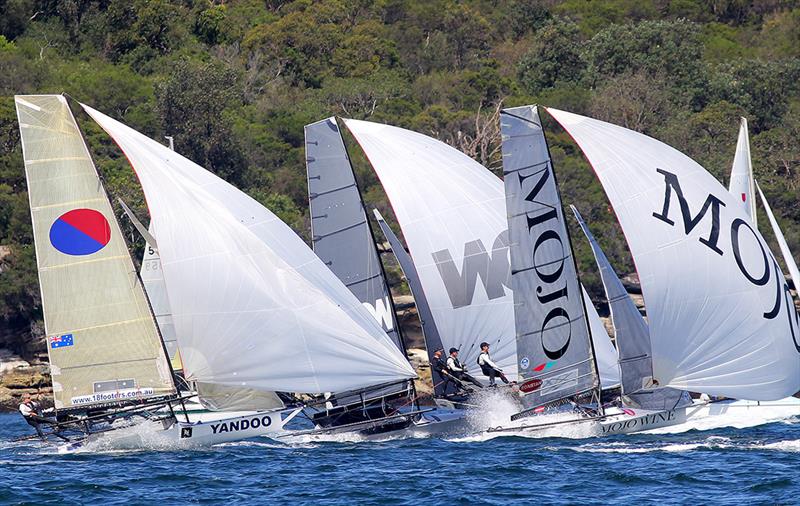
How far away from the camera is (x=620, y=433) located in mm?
22062

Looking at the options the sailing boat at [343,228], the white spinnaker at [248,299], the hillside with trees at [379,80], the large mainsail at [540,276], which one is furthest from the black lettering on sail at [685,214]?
the hillside with trees at [379,80]

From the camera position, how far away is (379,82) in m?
60.1

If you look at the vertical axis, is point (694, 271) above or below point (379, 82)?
below

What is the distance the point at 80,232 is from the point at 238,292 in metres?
2.62

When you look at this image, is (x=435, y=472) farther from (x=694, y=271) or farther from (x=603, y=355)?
(x=603, y=355)

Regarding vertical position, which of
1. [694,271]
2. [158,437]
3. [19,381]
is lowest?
[158,437]

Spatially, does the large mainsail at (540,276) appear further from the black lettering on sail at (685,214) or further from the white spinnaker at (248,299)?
the white spinnaker at (248,299)

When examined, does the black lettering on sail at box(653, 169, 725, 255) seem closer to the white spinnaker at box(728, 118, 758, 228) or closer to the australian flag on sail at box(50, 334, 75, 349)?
the white spinnaker at box(728, 118, 758, 228)

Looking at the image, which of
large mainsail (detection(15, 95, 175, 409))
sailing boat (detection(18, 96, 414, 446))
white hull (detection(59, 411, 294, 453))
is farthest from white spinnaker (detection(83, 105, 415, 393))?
white hull (detection(59, 411, 294, 453))

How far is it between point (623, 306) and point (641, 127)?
33.3 m

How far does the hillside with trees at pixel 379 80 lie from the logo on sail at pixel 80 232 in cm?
1855

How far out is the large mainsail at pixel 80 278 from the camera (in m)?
21.5

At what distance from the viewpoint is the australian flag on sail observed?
2178 centimetres

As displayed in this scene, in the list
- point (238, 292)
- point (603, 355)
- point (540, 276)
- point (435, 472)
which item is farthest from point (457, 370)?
point (435, 472)
